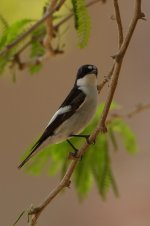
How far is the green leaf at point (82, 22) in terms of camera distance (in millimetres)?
1265

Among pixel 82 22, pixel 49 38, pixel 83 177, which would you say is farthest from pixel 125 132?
pixel 82 22

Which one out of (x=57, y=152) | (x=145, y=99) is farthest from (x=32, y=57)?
(x=145, y=99)

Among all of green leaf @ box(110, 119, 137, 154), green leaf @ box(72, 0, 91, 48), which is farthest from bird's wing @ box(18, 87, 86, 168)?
green leaf @ box(72, 0, 91, 48)

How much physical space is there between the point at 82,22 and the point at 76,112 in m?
0.66

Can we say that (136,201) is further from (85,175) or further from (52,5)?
(52,5)

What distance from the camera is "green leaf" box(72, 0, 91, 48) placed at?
1.26 metres

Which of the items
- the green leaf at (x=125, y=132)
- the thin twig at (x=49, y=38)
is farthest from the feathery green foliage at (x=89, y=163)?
the thin twig at (x=49, y=38)

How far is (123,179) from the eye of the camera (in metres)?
4.83

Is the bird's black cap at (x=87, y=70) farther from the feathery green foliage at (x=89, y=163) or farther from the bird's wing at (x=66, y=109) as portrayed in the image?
the feathery green foliage at (x=89, y=163)

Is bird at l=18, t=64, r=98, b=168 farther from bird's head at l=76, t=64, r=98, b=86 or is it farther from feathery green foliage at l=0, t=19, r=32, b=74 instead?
feathery green foliage at l=0, t=19, r=32, b=74

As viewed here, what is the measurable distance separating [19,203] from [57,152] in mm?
2885

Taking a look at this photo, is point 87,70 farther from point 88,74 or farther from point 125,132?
point 125,132

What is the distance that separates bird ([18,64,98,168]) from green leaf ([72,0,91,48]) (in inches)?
19.8

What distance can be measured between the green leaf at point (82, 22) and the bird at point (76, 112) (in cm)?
50
